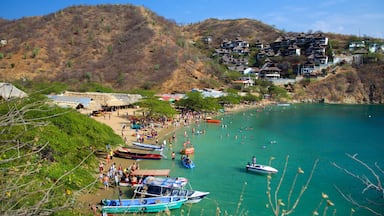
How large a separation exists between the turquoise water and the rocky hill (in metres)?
21.7

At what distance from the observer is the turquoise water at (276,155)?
1794 centimetres

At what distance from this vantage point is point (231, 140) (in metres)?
33.9

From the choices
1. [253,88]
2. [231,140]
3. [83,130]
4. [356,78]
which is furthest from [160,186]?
[356,78]

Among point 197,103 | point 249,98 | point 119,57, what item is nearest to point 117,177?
point 197,103

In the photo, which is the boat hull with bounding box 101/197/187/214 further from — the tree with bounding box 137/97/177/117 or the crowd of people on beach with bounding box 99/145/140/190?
the tree with bounding box 137/97/177/117

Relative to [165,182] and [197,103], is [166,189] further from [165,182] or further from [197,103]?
[197,103]

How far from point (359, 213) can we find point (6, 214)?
58.4ft

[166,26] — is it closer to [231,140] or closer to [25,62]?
[25,62]

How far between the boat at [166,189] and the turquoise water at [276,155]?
498mm

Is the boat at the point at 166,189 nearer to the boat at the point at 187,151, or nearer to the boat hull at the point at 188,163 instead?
the boat hull at the point at 188,163

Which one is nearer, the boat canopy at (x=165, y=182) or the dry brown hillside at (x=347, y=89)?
the boat canopy at (x=165, y=182)

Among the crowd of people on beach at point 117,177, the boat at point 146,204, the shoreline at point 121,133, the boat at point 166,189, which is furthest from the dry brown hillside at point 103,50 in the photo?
the boat at point 146,204

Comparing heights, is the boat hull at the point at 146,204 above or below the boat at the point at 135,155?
below

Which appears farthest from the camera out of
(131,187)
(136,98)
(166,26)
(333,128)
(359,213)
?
(166,26)
